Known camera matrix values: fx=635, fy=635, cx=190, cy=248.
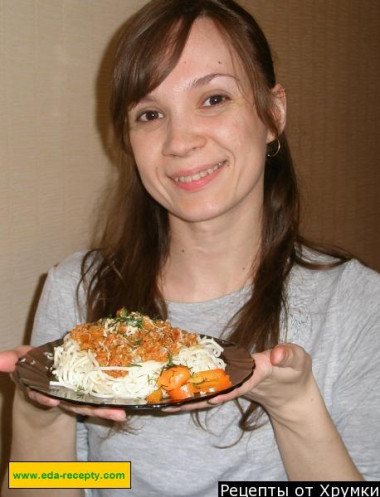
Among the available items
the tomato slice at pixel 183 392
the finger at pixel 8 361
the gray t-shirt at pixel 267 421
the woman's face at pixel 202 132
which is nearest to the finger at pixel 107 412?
the tomato slice at pixel 183 392

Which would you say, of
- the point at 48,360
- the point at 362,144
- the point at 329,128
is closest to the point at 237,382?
the point at 48,360

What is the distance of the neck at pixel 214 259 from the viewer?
1.84m

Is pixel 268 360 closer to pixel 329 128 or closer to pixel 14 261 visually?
pixel 14 261

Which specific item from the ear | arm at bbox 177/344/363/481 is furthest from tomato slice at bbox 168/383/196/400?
the ear

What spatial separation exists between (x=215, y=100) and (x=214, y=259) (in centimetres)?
46

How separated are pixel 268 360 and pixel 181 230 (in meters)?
0.64

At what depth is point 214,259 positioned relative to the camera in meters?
1.86

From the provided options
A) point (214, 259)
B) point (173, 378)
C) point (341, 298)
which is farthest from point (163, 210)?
point (173, 378)

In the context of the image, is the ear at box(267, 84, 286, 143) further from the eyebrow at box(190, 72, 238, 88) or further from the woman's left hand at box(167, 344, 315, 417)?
the woman's left hand at box(167, 344, 315, 417)

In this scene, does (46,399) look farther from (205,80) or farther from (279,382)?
(205,80)

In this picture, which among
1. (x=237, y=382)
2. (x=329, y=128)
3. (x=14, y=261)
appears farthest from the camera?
(x=329, y=128)

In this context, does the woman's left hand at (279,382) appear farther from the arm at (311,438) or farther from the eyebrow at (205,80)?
the eyebrow at (205,80)

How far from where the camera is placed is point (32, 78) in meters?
1.96

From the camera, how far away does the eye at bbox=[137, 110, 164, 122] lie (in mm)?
1725
